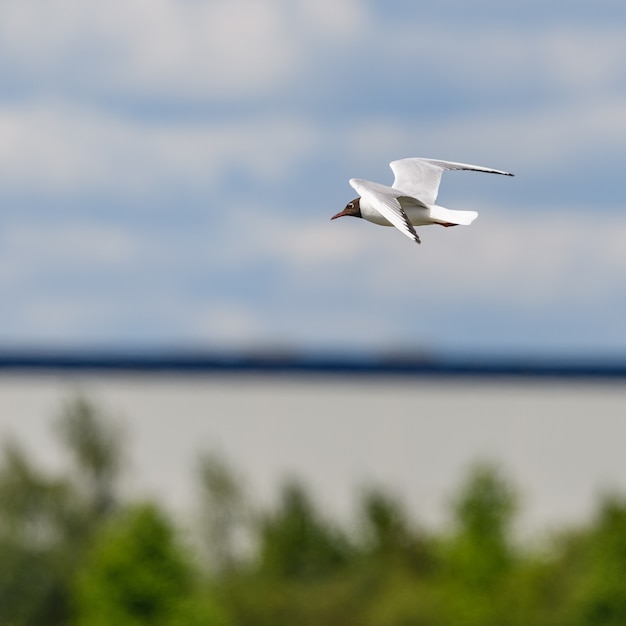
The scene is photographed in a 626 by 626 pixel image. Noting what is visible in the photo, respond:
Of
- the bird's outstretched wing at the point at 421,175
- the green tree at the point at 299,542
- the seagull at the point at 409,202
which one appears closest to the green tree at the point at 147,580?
the green tree at the point at 299,542

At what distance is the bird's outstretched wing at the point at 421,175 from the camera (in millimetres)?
14383

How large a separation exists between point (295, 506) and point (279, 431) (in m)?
1.87

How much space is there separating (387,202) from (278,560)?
127ft

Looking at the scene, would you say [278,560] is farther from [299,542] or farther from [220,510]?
[220,510]

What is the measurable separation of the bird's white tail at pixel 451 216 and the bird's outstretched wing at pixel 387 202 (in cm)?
27

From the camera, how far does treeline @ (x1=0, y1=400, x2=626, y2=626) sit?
46938mm

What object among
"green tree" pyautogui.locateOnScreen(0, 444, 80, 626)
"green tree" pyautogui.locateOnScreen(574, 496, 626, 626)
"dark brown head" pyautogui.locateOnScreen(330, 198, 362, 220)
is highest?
"dark brown head" pyautogui.locateOnScreen(330, 198, 362, 220)

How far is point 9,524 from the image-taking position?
54469 millimetres

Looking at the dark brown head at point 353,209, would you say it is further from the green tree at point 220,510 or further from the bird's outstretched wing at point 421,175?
the green tree at point 220,510

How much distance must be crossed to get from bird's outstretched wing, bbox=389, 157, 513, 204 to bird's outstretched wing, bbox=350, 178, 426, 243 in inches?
22.3

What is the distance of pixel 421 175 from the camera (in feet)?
49.3

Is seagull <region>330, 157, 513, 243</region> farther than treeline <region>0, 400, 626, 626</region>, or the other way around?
treeline <region>0, 400, 626, 626</region>

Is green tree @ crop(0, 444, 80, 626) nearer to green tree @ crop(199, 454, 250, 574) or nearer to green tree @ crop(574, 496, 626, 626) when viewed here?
green tree @ crop(199, 454, 250, 574)

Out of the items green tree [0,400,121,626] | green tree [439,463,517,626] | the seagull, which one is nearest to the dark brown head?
the seagull
